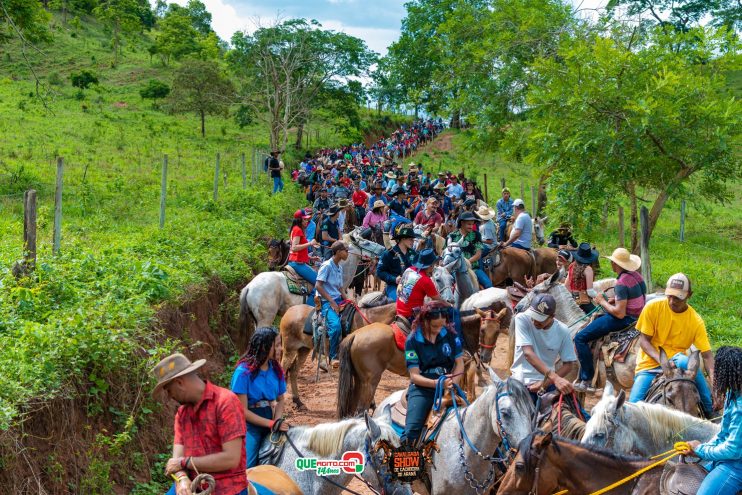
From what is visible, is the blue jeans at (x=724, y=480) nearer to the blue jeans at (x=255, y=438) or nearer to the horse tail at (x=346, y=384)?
the blue jeans at (x=255, y=438)

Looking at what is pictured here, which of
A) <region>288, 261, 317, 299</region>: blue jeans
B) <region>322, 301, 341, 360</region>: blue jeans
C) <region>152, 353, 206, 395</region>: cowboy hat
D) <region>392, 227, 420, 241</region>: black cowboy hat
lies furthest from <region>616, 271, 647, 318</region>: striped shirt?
<region>152, 353, 206, 395</region>: cowboy hat

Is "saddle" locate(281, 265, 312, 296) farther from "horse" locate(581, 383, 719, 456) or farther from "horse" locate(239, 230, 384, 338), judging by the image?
"horse" locate(581, 383, 719, 456)

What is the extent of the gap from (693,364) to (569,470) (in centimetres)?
219

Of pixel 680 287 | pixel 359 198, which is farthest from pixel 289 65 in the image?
pixel 680 287

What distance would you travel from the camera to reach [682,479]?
484cm

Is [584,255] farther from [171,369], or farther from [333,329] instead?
[171,369]

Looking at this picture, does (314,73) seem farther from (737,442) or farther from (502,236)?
(737,442)

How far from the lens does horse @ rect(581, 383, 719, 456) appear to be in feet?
18.6

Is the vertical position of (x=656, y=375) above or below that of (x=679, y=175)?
below

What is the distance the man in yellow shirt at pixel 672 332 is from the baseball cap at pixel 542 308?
1.09 meters

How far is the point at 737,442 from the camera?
→ 452 cm

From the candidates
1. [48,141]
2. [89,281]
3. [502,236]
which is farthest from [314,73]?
[89,281]

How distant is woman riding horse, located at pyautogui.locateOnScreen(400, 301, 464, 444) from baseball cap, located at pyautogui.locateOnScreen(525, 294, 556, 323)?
773 mm

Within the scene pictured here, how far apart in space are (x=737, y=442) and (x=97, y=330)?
5873mm
